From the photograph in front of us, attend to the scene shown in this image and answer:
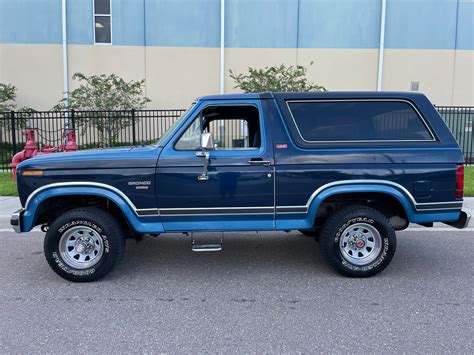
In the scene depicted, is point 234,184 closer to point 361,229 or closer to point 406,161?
point 361,229

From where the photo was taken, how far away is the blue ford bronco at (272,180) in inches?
178

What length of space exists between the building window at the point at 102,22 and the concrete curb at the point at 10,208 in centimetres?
961

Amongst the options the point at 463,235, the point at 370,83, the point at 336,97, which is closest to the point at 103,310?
the point at 336,97

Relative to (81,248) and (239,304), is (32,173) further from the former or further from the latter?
(239,304)

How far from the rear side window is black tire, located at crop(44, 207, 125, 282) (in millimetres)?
2425

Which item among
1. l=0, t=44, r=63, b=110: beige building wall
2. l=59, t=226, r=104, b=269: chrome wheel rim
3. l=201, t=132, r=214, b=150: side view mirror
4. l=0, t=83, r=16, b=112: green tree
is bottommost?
l=59, t=226, r=104, b=269: chrome wheel rim

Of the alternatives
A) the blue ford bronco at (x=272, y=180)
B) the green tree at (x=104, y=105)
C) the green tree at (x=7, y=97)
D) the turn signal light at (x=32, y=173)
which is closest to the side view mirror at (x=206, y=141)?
the blue ford bronco at (x=272, y=180)

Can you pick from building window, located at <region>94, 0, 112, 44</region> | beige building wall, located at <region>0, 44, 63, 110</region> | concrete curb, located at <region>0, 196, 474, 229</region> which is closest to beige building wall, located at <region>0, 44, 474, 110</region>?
beige building wall, located at <region>0, 44, 63, 110</region>

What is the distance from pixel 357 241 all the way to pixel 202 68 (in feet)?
44.9

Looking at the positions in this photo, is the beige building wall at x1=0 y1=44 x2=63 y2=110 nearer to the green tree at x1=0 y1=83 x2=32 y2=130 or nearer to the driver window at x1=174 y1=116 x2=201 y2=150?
the green tree at x1=0 y1=83 x2=32 y2=130

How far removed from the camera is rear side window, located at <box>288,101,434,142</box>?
4734mm

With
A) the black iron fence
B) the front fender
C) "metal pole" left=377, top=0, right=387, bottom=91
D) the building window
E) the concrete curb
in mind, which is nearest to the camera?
the front fender

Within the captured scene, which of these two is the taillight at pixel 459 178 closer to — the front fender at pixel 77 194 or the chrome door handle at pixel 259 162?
the chrome door handle at pixel 259 162

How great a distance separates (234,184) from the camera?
179 inches
